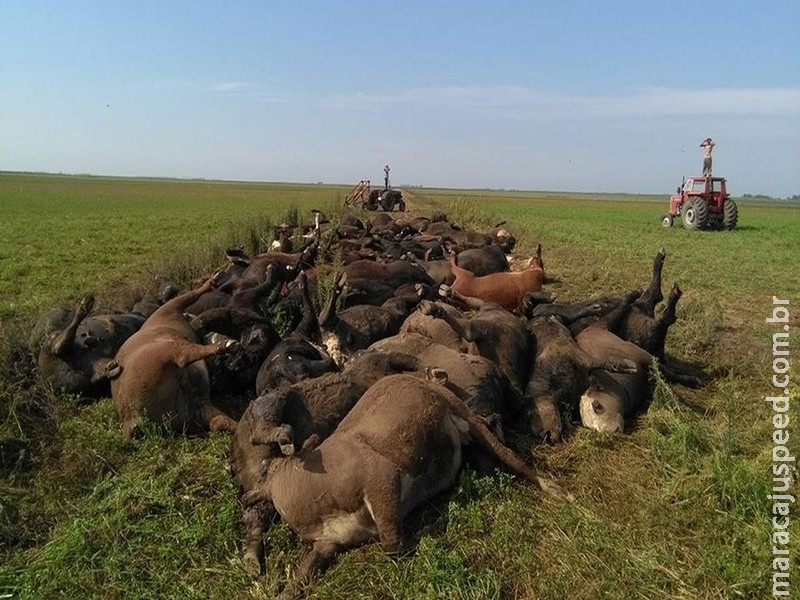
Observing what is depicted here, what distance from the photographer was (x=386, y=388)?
419 centimetres

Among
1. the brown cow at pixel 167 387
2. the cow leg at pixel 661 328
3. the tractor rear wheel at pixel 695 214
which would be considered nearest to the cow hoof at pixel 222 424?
the brown cow at pixel 167 387

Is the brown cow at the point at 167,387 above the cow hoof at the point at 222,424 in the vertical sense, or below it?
above

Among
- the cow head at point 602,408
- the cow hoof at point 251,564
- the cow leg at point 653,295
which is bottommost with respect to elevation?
the cow hoof at point 251,564

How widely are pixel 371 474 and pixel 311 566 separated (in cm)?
60

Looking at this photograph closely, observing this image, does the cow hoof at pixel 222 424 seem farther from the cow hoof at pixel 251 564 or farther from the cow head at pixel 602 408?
the cow head at pixel 602 408

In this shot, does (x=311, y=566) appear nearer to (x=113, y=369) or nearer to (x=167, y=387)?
(x=167, y=387)

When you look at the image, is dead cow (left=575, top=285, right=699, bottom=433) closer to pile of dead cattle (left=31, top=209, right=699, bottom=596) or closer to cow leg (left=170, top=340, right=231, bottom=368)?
pile of dead cattle (left=31, top=209, right=699, bottom=596)

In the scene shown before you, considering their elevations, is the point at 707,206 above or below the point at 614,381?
above

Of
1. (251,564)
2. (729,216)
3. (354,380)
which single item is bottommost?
(251,564)

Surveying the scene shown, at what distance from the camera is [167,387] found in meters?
5.07

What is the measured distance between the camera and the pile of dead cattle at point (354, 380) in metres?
3.64

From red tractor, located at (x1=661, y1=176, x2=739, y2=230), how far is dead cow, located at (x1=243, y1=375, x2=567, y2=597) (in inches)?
1105

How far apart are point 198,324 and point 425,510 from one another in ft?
11.5

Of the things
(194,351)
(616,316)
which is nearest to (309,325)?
(194,351)
